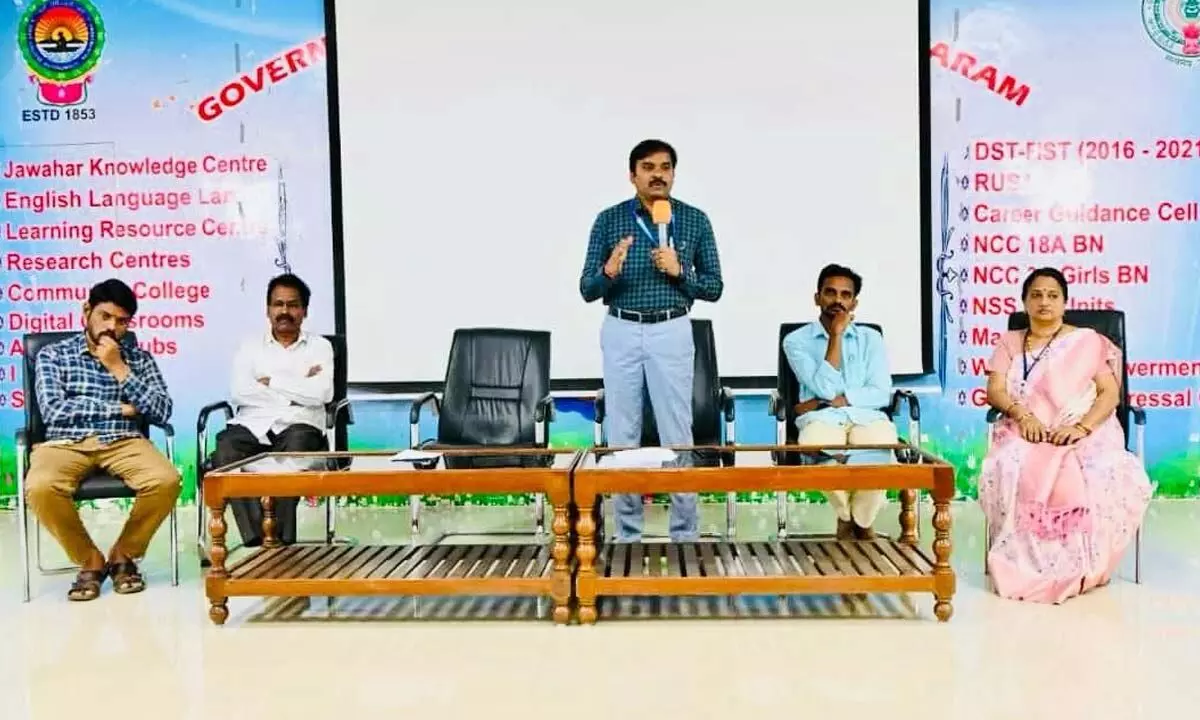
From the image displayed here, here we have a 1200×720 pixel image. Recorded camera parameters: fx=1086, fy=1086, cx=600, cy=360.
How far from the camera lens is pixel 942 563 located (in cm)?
320

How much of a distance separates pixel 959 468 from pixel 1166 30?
227 centimetres

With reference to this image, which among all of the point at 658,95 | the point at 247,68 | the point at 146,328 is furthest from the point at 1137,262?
the point at 146,328

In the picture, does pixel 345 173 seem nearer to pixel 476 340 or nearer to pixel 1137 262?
pixel 476 340

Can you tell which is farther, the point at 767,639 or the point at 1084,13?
the point at 1084,13

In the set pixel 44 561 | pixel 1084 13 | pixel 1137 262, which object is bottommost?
pixel 44 561

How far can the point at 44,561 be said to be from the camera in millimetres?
4305

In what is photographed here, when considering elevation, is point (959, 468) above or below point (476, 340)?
below

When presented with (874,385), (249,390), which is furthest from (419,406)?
(874,385)

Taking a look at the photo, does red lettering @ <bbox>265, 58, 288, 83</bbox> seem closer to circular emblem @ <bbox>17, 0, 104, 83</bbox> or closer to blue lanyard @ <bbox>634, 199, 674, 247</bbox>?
circular emblem @ <bbox>17, 0, 104, 83</bbox>

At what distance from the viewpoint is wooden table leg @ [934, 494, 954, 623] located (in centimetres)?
316

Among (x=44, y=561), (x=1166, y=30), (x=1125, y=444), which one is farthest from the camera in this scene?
(x=1166, y=30)

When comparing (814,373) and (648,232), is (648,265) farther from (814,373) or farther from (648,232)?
(814,373)

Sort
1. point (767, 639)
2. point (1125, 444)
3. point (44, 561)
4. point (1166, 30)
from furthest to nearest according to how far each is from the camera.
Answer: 1. point (1166, 30)
2. point (44, 561)
3. point (1125, 444)
4. point (767, 639)

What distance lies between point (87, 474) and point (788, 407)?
8.57ft
